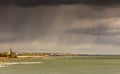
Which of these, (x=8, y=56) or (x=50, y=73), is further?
(x=8, y=56)

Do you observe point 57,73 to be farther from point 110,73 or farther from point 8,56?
point 8,56

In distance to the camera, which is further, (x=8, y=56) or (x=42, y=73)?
(x=8, y=56)

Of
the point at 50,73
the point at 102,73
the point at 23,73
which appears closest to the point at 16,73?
the point at 23,73

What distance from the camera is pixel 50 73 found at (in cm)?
7162

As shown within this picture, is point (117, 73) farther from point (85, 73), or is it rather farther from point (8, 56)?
point (8, 56)

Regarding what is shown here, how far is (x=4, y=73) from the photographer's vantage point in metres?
70.1

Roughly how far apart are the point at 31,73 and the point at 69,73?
8314 mm

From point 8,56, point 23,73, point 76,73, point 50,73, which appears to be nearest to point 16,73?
point 23,73

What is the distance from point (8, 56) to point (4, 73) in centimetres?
11579

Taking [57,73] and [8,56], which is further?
[8,56]

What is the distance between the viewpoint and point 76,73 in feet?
234

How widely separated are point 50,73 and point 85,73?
753cm

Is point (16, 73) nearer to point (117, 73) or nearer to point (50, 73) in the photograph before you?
point (50, 73)

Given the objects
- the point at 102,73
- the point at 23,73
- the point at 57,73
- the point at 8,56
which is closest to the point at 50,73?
the point at 57,73
